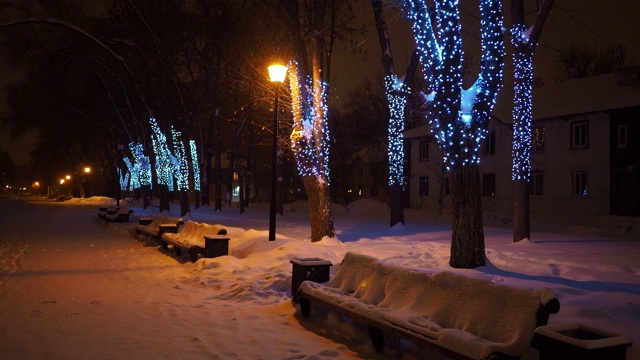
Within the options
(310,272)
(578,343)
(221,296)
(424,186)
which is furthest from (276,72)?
(424,186)

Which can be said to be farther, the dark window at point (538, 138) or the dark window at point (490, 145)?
the dark window at point (490, 145)

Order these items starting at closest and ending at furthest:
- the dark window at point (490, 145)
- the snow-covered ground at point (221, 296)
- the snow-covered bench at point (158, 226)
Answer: the snow-covered ground at point (221, 296) → the snow-covered bench at point (158, 226) → the dark window at point (490, 145)

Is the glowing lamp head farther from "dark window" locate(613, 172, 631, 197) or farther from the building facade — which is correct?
"dark window" locate(613, 172, 631, 197)

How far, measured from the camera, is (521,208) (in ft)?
56.9

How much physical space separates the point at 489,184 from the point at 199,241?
1179 inches

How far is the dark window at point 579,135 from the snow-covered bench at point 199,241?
26.4 m

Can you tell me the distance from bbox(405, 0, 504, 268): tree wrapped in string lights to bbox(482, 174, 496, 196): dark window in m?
29.9

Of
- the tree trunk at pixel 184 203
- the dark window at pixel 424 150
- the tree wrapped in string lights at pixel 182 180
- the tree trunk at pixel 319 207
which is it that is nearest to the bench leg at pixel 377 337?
the tree trunk at pixel 319 207

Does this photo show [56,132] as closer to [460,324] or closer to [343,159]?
[343,159]

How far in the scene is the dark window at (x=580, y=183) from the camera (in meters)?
33.6

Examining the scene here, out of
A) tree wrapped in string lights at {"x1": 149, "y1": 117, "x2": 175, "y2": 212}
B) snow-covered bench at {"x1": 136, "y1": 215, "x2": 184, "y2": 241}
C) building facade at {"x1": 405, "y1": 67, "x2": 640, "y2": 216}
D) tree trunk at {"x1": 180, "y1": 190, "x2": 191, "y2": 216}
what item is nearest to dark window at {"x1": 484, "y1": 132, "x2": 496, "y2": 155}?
building facade at {"x1": 405, "y1": 67, "x2": 640, "y2": 216}

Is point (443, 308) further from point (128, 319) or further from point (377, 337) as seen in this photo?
point (128, 319)

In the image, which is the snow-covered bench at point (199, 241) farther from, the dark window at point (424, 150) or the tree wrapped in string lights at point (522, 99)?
the dark window at point (424, 150)

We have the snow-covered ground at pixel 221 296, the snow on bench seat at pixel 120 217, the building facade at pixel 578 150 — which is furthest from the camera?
the building facade at pixel 578 150
